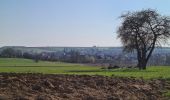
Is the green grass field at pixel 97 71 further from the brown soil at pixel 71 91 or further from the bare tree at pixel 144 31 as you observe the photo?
the brown soil at pixel 71 91

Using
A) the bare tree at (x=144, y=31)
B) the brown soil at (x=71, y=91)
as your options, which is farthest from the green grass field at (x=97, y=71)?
the brown soil at (x=71, y=91)

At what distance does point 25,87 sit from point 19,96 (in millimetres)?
1879

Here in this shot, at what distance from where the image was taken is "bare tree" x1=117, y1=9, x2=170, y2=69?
63250 millimetres

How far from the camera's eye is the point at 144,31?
64375mm

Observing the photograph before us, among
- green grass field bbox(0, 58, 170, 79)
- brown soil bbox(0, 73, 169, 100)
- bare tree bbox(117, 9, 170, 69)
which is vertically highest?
bare tree bbox(117, 9, 170, 69)

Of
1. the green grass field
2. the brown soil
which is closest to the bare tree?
the green grass field

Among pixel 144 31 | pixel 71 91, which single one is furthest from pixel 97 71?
pixel 71 91

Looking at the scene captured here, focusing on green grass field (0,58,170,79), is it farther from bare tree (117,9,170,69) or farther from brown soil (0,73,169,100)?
brown soil (0,73,169,100)

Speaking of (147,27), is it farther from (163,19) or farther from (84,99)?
(84,99)

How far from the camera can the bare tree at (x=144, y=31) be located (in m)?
63.2

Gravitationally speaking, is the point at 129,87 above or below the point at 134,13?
below

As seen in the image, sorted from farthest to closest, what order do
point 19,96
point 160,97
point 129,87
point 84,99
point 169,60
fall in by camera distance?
Answer: point 169,60, point 129,87, point 160,97, point 84,99, point 19,96

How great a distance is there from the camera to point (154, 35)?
63.3m

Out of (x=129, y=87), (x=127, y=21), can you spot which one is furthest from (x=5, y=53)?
(x=129, y=87)
